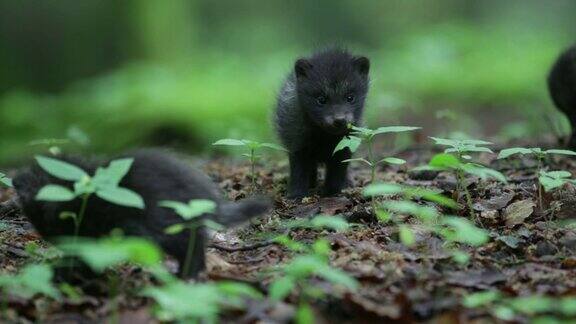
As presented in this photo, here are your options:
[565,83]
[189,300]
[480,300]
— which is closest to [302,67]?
[565,83]

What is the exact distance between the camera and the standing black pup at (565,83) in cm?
948

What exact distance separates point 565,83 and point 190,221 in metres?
6.51

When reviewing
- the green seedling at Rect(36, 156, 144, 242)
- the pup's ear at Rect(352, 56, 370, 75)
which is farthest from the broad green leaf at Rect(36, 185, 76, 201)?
the pup's ear at Rect(352, 56, 370, 75)

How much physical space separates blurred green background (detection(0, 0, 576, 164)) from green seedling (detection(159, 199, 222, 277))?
541 centimetres

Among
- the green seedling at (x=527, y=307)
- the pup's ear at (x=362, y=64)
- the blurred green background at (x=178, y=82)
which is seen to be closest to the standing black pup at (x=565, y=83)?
the blurred green background at (x=178, y=82)

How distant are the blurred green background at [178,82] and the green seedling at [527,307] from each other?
6.77 metres

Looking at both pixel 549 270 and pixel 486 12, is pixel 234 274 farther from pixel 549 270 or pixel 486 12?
pixel 486 12

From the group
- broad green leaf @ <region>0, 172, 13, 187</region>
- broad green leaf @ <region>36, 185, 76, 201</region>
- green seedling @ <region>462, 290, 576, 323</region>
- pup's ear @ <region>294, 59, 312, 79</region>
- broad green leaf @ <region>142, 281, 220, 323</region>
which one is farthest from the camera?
pup's ear @ <region>294, 59, 312, 79</region>

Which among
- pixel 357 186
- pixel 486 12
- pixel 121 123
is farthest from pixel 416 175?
pixel 486 12

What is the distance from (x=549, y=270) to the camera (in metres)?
4.71

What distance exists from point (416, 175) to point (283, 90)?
1.70 meters

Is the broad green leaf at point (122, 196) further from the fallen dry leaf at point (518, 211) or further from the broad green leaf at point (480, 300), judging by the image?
the fallen dry leaf at point (518, 211)

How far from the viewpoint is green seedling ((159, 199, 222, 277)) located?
13.1 ft

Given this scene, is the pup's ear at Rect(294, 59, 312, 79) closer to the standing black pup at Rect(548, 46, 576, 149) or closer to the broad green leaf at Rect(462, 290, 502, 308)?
the standing black pup at Rect(548, 46, 576, 149)
